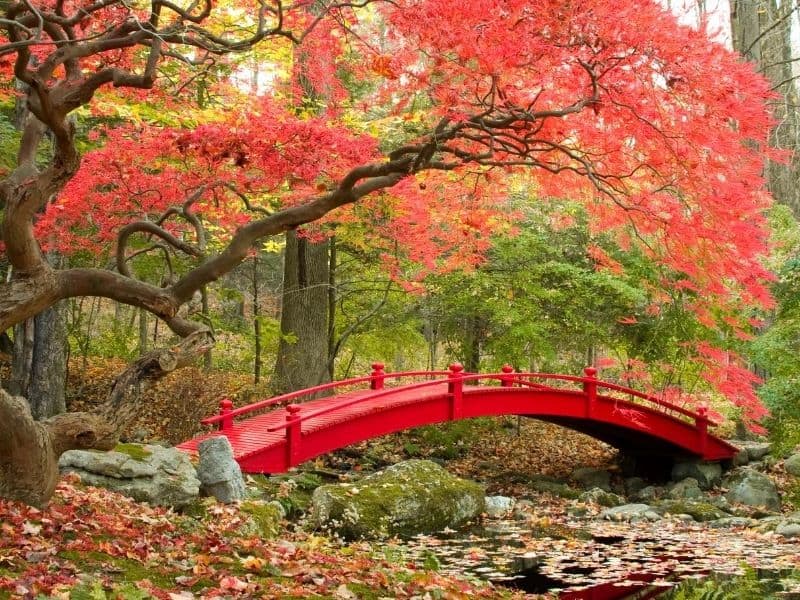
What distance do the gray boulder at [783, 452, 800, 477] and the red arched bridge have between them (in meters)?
1.28

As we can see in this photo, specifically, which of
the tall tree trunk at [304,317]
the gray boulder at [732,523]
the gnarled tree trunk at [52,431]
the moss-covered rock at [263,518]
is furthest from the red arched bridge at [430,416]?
the gnarled tree trunk at [52,431]

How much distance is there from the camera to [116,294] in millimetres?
5840

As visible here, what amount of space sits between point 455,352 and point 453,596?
37.3ft

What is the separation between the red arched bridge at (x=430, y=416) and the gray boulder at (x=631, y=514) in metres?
1.82

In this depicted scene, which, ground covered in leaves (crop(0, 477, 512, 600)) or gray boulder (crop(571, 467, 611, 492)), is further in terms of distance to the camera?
gray boulder (crop(571, 467, 611, 492))

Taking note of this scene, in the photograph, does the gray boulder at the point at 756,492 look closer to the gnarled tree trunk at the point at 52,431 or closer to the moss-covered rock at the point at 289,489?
the moss-covered rock at the point at 289,489

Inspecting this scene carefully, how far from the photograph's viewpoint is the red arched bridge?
33.8 ft

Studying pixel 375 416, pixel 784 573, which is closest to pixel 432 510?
pixel 375 416

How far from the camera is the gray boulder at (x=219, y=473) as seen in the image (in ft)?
25.9

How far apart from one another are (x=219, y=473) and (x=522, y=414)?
660 cm

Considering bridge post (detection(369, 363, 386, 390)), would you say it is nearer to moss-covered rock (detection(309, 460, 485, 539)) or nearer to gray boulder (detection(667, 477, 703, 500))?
moss-covered rock (detection(309, 460, 485, 539))

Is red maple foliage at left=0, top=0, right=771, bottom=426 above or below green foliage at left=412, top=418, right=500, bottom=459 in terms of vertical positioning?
above

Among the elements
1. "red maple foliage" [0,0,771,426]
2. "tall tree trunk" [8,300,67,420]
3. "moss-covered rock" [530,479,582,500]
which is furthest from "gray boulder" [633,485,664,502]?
"tall tree trunk" [8,300,67,420]

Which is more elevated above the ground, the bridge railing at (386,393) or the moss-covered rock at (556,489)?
the bridge railing at (386,393)
